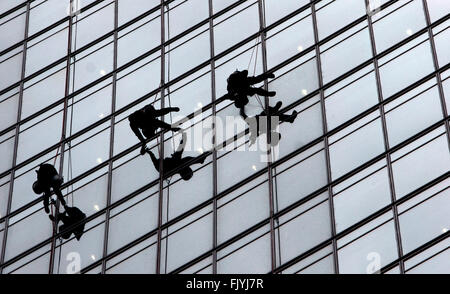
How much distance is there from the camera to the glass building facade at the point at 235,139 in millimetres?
27016

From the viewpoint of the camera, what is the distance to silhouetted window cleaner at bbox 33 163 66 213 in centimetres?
2961

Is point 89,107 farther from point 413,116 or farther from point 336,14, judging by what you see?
point 413,116

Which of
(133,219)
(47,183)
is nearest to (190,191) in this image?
(133,219)

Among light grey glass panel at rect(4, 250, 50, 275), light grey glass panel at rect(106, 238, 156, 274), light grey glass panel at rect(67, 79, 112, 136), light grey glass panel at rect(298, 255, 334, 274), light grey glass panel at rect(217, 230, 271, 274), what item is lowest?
light grey glass panel at rect(298, 255, 334, 274)

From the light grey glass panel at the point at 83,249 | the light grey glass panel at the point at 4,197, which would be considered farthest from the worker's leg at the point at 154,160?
the light grey glass panel at the point at 4,197

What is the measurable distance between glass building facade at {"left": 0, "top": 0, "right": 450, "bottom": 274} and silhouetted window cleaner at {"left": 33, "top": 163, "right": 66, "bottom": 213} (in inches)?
34.1

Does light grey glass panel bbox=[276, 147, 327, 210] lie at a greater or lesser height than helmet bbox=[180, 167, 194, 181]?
lesser

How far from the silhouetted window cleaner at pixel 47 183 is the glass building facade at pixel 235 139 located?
0.87m

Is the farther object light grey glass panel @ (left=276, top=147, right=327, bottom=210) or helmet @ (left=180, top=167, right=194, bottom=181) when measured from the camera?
helmet @ (left=180, top=167, right=194, bottom=181)

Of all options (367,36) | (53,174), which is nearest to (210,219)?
(53,174)

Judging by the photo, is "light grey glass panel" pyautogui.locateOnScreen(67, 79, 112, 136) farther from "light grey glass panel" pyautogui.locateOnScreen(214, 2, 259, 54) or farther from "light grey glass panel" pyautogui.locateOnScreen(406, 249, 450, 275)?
"light grey glass panel" pyautogui.locateOnScreen(406, 249, 450, 275)

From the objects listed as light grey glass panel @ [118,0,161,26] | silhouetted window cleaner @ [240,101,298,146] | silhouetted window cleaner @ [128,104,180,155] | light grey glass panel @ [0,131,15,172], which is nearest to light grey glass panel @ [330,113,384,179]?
silhouetted window cleaner @ [240,101,298,146]

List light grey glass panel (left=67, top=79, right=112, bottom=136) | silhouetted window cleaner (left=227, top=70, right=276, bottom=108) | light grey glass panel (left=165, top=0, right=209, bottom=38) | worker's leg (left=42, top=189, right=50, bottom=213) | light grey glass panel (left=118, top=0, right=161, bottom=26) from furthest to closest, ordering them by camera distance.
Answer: light grey glass panel (left=118, top=0, right=161, bottom=26), light grey glass panel (left=165, top=0, right=209, bottom=38), light grey glass panel (left=67, top=79, right=112, bottom=136), worker's leg (left=42, top=189, right=50, bottom=213), silhouetted window cleaner (left=227, top=70, right=276, bottom=108)

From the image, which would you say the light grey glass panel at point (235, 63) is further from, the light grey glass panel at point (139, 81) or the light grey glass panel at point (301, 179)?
the light grey glass panel at point (301, 179)
